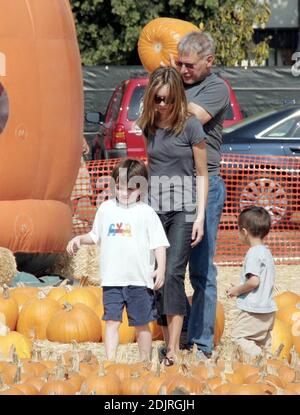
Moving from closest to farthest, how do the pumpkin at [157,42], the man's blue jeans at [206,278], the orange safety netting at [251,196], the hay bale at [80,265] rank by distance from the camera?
the man's blue jeans at [206,278]
the hay bale at [80,265]
the orange safety netting at [251,196]
the pumpkin at [157,42]

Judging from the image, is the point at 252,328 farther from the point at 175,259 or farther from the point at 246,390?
the point at 246,390

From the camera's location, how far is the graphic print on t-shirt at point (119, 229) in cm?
623

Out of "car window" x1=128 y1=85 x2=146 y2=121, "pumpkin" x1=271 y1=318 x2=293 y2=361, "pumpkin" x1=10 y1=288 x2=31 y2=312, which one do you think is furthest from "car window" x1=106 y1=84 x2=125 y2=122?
"pumpkin" x1=271 y1=318 x2=293 y2=361

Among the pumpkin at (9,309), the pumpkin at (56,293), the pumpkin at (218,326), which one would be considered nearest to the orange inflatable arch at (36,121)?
the pumpkin at (56,293)

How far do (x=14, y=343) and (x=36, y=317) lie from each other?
3.27ft

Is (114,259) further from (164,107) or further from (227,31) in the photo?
(227,31)

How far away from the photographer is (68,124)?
30.5ft

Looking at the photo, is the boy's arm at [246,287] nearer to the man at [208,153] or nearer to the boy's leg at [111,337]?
the man at [208,153]

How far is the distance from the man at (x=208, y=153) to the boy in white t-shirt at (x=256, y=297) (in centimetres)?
17

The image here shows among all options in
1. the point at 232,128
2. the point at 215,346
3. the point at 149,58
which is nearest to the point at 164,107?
the point at 215,346

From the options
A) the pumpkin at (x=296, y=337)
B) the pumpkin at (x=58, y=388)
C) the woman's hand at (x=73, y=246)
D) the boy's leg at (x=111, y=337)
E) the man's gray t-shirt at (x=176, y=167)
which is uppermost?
the man's gray t-shirt at (x=176, y=167)

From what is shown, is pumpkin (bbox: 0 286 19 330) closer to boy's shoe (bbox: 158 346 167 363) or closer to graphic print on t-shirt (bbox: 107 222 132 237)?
boy's shoe (bbox: 158 346 167 363)

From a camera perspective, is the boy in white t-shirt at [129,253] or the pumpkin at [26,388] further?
the boy in white t-shirt at [129,253]
